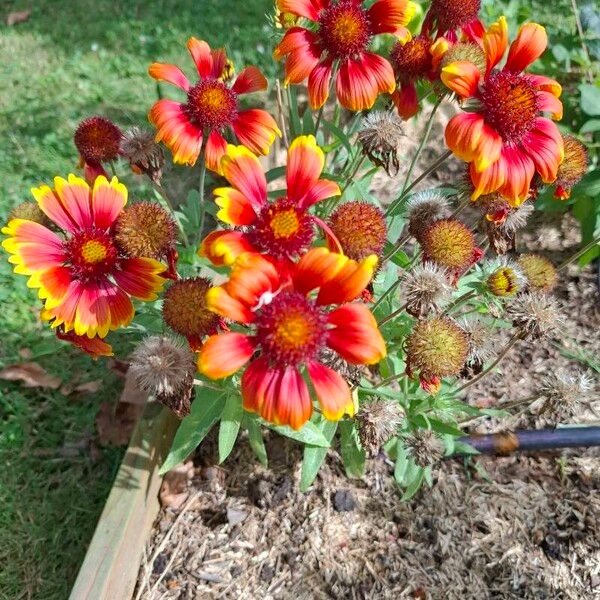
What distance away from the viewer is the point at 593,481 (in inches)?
87.6

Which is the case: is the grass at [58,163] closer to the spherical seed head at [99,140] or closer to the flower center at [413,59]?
the spherical seed head at [99,140]

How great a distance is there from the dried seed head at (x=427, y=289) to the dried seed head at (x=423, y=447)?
0.37m

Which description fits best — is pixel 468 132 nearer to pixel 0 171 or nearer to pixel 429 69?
pixel 429 69

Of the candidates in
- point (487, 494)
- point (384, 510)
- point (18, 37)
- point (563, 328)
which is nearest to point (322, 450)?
point (384, 510)

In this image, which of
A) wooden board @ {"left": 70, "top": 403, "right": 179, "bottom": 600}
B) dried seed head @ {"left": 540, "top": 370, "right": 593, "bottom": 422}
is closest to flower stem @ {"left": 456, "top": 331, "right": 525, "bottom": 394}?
dried seed head @ {"left": 540, "top": 370, "right": 593, "bottom": 422}

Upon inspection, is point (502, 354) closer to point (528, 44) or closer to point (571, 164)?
point (571, 164)

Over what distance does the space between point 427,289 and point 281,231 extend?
1.42 ft

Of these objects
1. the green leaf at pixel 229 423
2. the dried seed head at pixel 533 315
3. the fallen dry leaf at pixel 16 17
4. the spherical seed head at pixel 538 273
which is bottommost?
the green leaf at pixel 229 423

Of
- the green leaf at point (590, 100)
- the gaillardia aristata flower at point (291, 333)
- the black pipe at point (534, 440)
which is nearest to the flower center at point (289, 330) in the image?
the gaillardia aristata flower at point (291, 333)

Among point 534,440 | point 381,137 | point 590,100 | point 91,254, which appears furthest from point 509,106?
point 590,100

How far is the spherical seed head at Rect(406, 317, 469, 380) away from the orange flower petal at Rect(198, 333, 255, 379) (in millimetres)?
476

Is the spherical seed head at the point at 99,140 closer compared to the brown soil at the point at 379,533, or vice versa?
the spherical seed head at the point at 99,140

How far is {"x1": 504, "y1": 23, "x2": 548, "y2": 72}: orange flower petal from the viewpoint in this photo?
1.56 meters

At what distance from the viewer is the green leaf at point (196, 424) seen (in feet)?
5.65
